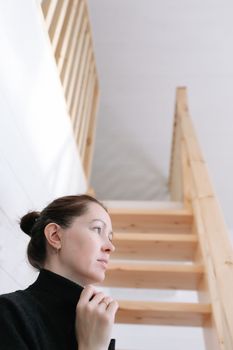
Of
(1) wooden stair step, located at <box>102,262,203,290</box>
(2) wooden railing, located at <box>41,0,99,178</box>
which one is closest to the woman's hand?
(1) wooden stair step, located at <box>102,262,203,290</box>

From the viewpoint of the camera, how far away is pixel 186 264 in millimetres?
2156

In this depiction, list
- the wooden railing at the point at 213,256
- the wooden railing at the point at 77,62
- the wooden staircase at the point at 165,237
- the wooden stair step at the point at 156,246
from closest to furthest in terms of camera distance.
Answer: the wooden railing at the point at 213,256, the wooden staircase at the point at 165,237, the wooden stair step at the point at 156,246, the wooden railing at the point at 77,62

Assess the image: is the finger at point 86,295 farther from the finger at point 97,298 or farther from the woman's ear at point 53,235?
the woman's ear at point 53,235

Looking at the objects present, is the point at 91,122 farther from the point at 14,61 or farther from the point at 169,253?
the point at 14,61

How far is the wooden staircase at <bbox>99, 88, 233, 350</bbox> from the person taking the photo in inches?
56.2

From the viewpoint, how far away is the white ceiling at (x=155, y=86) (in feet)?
11.0

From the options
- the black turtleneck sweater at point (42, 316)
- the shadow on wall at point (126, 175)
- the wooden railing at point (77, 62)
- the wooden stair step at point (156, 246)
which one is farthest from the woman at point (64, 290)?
the shadow on wall at point (126, 175)

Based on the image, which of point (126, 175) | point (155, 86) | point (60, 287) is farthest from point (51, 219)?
point (126, 175)

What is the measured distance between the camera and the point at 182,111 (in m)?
3.04

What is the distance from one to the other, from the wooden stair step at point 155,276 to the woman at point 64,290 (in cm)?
86

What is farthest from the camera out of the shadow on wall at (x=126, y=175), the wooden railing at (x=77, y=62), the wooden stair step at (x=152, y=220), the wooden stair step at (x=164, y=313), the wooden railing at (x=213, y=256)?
the shadow on wall at (x=126, y=175)

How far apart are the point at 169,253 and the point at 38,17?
1418 mm

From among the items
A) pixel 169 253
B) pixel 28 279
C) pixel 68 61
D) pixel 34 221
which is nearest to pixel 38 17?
pixel 68 61

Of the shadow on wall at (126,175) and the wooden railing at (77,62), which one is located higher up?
the wooden railing at (77,62)
